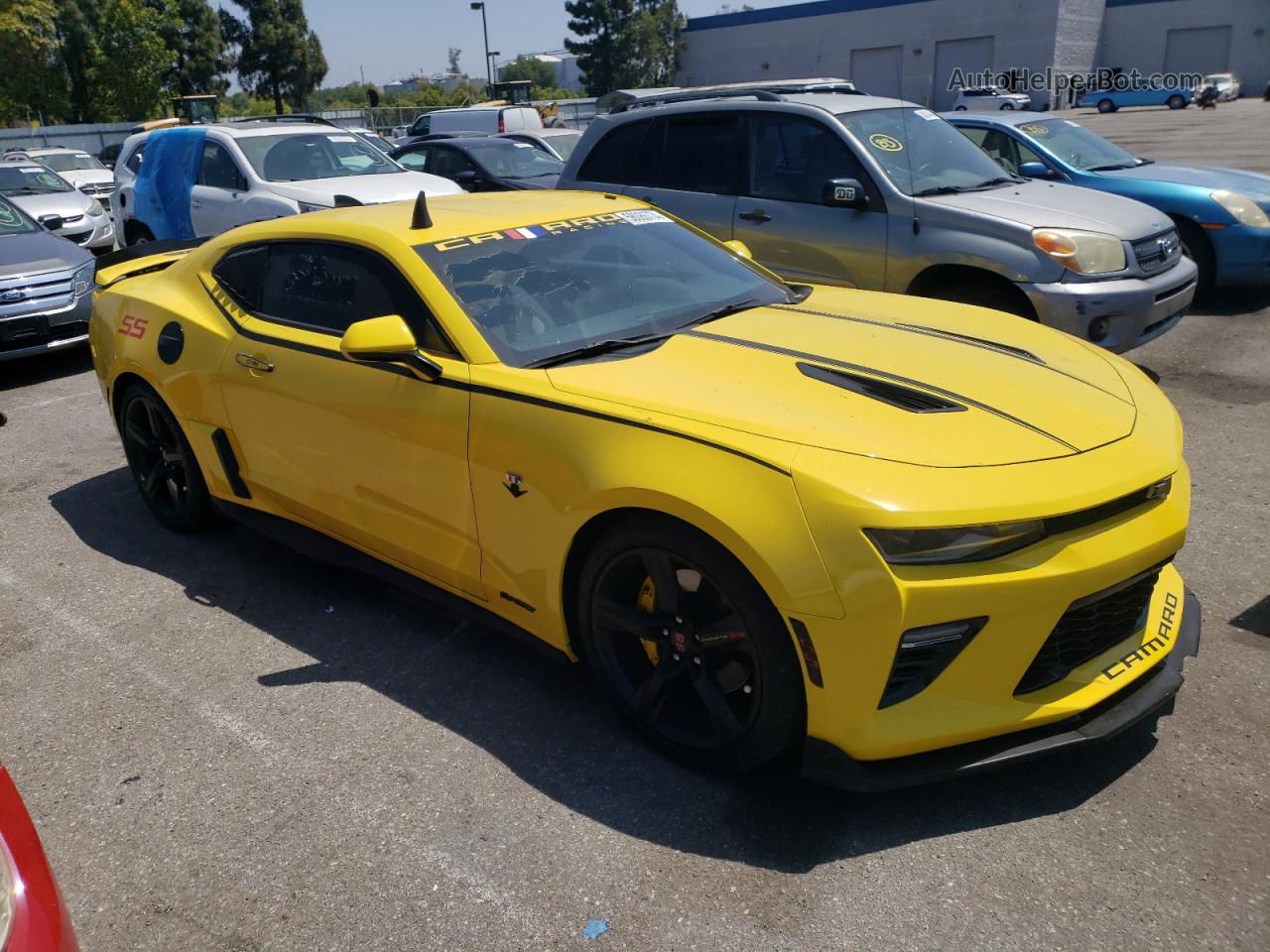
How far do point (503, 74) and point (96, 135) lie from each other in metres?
75.2

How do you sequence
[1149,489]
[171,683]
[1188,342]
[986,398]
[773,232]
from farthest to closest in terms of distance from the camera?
[1188,342] → [773,232] → [171,683] → [986,398] → [1149,489]

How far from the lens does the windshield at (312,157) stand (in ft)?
33.2

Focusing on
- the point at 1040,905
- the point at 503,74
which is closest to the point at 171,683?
the point at 1040,905

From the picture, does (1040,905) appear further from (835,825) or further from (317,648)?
(317,648)

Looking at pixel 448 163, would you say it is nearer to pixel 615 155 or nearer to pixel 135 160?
pixel 135 160

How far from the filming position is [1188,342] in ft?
25.2

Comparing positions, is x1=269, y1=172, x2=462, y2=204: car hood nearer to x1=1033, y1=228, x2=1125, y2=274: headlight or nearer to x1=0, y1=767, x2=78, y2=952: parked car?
x1=1033, y1=228, x2=1125, y2=274: headlight

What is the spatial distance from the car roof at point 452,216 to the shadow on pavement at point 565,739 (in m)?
1.46

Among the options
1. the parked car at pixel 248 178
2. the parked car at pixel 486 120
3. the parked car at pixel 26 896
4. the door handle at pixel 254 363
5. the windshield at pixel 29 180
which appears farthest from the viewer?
the parked car at pixel 486 120

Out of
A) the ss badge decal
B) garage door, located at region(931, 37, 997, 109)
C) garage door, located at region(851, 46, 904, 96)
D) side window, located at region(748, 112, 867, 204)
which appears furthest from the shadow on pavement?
garage door, located at region(851, 46, 904, 96)

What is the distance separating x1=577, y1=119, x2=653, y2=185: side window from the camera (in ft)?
24.5

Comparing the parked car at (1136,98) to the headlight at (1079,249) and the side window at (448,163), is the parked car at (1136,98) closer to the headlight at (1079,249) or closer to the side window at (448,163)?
the side window at (448,163)

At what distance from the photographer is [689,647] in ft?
9.32

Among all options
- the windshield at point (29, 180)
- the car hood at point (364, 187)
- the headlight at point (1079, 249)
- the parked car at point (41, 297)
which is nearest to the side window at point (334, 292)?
the headlight at point (1079, 249)
